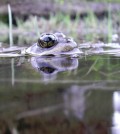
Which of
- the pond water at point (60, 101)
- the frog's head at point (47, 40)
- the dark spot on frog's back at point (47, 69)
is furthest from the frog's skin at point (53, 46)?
the pond water at point (60, 101)

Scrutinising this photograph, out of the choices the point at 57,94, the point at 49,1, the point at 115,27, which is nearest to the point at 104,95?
the point at 57,94

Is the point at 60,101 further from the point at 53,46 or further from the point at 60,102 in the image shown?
the point at 53,46

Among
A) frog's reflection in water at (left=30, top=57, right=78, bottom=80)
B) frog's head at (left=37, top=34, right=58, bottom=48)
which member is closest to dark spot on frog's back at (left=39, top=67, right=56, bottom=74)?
frog's reflection in water at (left=30, top=57, right=78, bottom=80)

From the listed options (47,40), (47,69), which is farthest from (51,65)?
(47,40)

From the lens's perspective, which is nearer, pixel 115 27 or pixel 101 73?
pixel 101 73

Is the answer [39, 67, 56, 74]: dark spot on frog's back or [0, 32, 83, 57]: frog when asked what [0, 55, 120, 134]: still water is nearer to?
[39, 67, 56, 74]: dark spot on frog's back

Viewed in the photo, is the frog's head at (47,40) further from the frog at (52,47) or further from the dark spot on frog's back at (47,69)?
the dark spot on frog's back at (47,69)

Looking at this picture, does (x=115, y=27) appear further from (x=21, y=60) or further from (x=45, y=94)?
(x=45, y=94)
